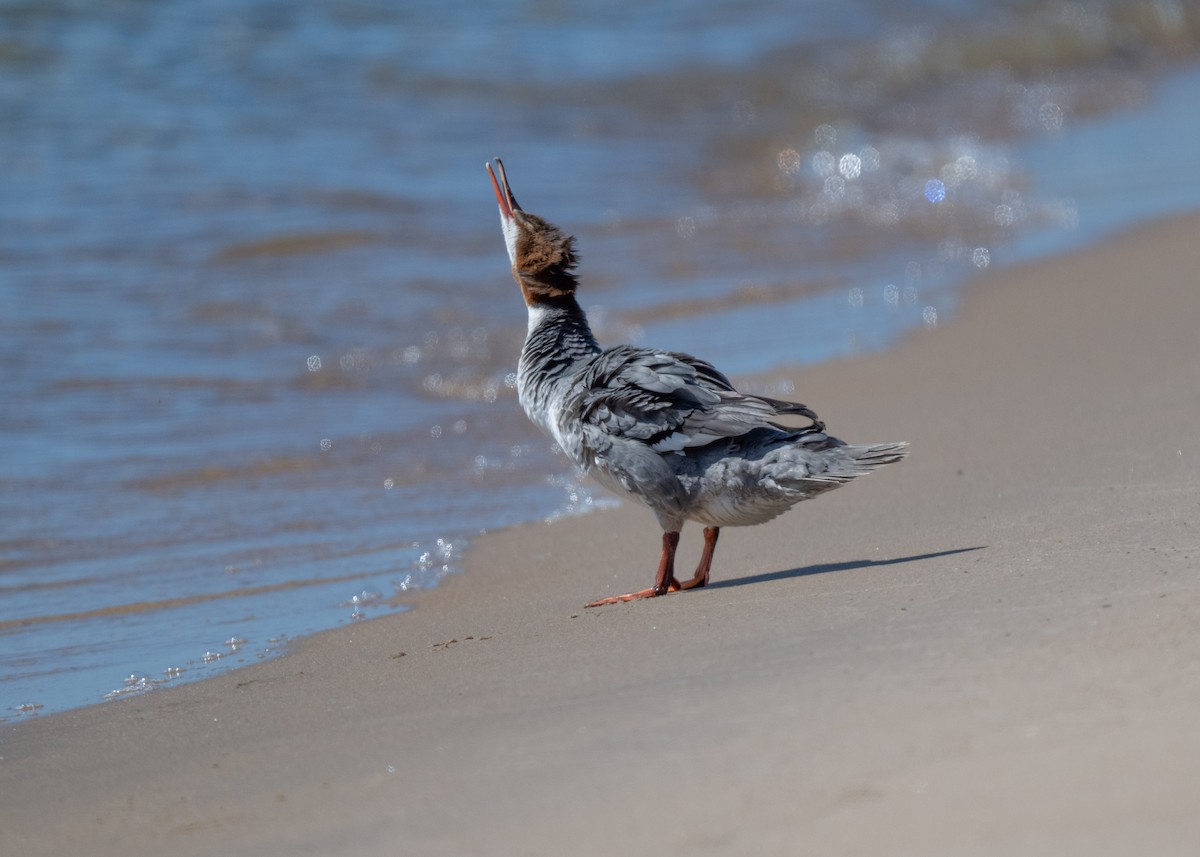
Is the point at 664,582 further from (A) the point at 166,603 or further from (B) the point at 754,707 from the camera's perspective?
(A) the point at 166,603

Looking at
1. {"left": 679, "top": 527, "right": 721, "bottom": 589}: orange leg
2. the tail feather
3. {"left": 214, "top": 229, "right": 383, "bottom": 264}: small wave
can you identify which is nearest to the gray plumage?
the tail feather

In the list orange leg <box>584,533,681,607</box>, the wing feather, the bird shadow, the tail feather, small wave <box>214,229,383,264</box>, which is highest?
small wave <box>214,229,383,264</box>

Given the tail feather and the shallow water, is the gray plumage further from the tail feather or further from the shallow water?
the shallow water

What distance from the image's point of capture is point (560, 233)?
543cm

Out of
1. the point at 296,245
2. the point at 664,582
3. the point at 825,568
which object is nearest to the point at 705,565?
the point at 664,582

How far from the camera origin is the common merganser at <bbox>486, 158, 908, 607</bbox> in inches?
177

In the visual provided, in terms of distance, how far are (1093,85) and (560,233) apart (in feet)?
44.5

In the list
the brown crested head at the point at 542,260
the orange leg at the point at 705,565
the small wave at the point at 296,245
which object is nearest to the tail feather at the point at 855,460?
the orange leg at the point at 705,565

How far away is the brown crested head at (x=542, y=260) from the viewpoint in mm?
5324

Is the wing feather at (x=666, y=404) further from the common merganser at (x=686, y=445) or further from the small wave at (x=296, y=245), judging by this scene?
the small wave at (x=296, y=245)

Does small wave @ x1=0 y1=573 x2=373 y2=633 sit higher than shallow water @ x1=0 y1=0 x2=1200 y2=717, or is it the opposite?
shallow water @ x1=0 y1=0 x2=1200 y2=717

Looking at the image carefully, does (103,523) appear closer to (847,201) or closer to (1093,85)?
(847,201)

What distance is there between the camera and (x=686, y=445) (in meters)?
4.59

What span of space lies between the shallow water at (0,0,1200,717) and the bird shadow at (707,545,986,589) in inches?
49.1
